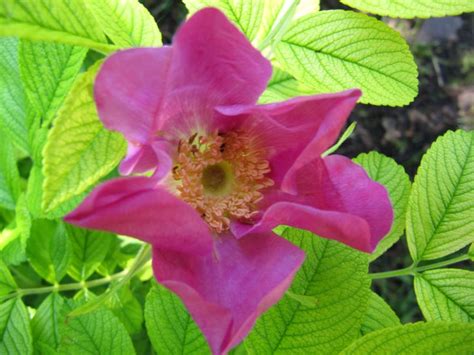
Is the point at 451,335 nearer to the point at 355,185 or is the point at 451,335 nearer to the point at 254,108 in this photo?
the point at 355,185

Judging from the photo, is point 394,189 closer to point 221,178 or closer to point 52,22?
point 221,178

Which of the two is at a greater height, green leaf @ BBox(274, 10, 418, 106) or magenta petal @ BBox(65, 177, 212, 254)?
green leaf @ BBox(274, 10, 418, 106)

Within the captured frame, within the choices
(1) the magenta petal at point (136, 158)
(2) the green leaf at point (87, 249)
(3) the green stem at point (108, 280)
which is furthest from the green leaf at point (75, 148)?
(2) the green leaf at point (87, 249)

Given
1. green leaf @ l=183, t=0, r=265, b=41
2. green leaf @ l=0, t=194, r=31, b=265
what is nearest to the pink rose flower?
green leaf @ l=183, t=0, r=265, b=41

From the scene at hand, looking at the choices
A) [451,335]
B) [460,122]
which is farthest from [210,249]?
[460,122]

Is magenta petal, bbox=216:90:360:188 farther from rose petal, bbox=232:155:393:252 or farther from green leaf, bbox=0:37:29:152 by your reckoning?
green leaf, bbox=0:37:29:152

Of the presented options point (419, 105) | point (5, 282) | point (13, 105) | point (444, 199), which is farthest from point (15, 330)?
point (419, 105)
